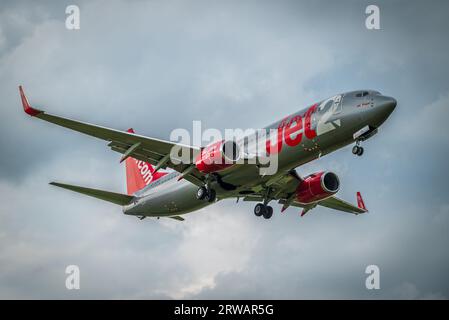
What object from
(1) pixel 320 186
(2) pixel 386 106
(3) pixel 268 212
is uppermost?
(2) pixel 386 106

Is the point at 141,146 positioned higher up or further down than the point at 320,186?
higher up

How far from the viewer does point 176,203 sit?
41906 millimetres

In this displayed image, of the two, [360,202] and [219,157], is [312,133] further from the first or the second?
[360,202]

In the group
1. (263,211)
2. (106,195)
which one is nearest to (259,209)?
(263,211)

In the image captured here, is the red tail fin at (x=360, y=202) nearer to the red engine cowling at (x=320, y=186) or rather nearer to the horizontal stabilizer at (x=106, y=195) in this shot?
the red engine cowling at (x=320, y=186)

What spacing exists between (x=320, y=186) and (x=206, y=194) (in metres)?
7.50

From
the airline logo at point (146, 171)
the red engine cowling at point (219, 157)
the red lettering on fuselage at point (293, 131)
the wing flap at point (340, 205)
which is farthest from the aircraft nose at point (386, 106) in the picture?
the airline logo at point (146, 171)

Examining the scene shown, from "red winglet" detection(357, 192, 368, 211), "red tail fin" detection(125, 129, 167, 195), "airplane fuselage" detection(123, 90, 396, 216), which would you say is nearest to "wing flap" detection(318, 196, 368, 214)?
"red winglet" detection(357, 192, 368, 211)

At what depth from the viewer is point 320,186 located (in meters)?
42.4

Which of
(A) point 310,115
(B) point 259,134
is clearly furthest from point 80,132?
(A) point 310,115

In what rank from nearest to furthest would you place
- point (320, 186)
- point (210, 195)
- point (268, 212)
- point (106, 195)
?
point (210, 195) → point (320, 186) → point (268, 212) → point (106, 195)

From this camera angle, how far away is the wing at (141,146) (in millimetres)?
35469

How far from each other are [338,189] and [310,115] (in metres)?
8.33

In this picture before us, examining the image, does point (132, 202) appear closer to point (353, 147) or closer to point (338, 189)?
point (338, 189)
